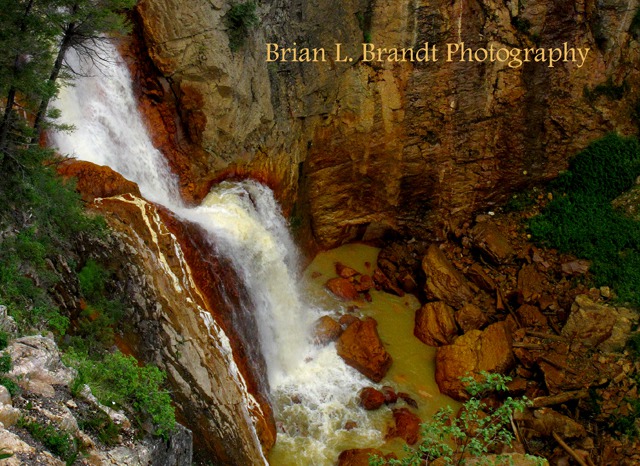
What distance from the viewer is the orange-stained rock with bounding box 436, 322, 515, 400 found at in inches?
485

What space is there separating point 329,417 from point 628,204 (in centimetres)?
985

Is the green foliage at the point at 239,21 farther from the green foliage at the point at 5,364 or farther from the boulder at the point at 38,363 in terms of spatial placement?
the green foliage at the point at 5,364

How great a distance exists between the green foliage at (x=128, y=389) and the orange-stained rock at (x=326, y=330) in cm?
695

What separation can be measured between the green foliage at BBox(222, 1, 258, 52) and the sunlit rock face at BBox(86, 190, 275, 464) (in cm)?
439

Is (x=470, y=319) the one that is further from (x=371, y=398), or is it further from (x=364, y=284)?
(x=371, y=398)

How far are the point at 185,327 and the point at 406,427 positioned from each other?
17.9 feet

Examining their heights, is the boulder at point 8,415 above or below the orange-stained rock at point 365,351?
above

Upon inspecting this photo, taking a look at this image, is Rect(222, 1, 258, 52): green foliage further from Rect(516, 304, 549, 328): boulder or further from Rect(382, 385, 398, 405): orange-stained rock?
Rect(516, 304, 549, 328): boulder

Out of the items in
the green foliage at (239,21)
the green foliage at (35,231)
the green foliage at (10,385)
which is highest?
the green foliage at (239,21)

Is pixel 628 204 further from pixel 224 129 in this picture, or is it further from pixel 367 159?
pixel 224 129

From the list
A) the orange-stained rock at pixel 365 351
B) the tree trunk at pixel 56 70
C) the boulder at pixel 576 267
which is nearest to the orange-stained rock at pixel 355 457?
the orange-stained rock at pixel 365 351

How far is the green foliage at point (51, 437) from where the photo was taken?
4.28 meters

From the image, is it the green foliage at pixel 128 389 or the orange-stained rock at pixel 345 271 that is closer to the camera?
the green foliage at pixel 128 389

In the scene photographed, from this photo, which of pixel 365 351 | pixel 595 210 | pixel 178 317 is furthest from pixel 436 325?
pixel 178 317
